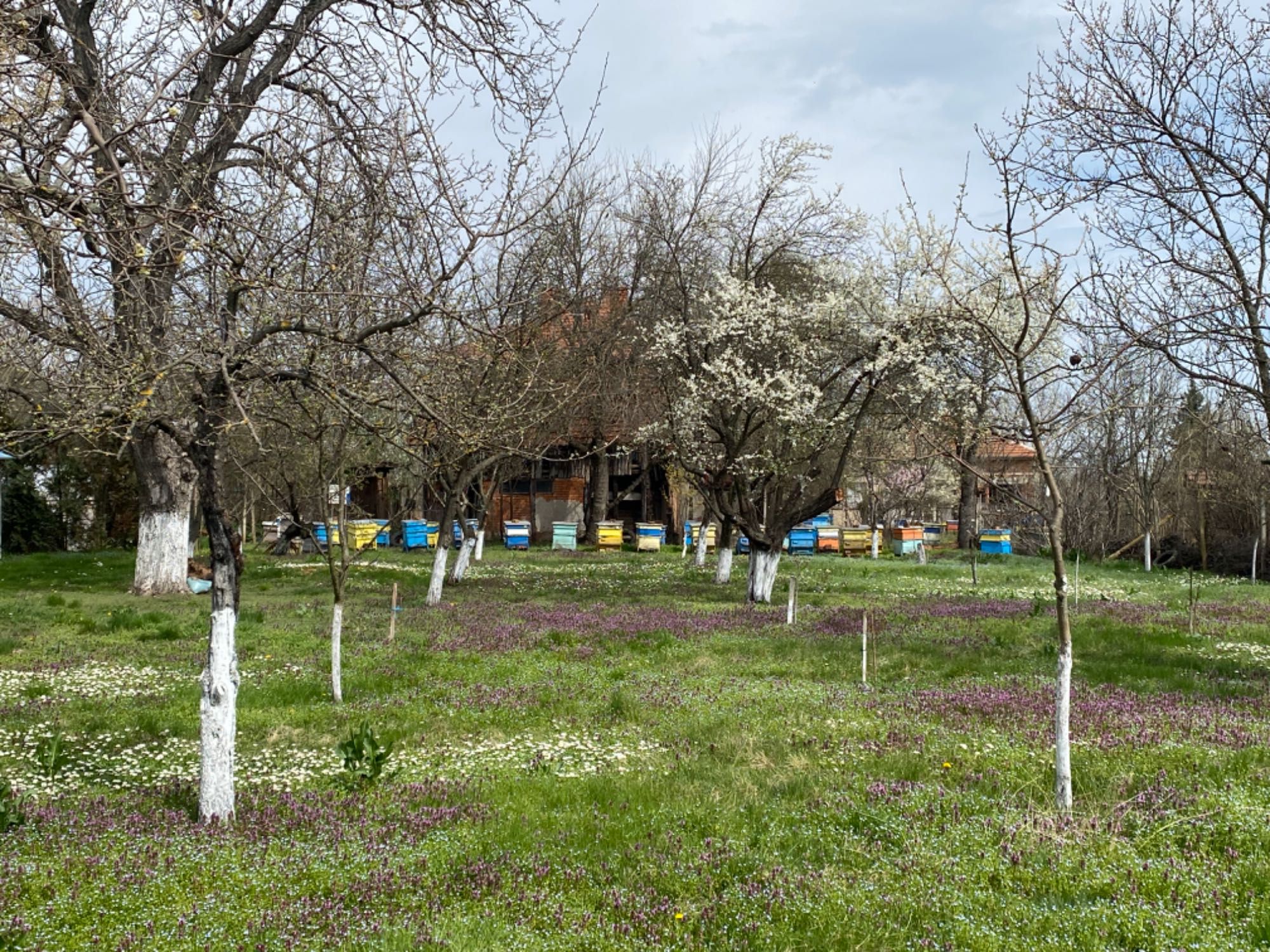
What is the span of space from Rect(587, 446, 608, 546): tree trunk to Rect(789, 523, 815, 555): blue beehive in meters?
8.33

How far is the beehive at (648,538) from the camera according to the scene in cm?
3681

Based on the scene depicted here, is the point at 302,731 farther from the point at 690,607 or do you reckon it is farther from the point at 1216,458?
the point at 1216,458

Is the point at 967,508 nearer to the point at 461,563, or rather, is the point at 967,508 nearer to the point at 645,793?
the point at 461,563

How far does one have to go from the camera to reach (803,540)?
36.4m

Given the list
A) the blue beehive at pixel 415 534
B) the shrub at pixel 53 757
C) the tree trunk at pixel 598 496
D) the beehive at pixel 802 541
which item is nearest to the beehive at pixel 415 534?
the blue beehive at pixel 415 534

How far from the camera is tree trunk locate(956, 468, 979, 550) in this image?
125ft

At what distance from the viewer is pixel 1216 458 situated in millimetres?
32312

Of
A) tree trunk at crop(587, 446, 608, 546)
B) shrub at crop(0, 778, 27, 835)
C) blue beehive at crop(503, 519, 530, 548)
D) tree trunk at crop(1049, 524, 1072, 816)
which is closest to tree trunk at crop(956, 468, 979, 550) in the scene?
tree trunk at crop(587, 446, 608, 546)

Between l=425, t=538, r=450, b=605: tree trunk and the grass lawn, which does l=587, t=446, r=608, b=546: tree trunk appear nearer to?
l=425, t=538, r=450, b=605: tree trunk

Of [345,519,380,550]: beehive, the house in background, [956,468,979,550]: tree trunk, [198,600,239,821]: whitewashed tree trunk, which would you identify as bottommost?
[198,600,239,821]: whitewashed tree trunk

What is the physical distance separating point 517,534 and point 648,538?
5601mm

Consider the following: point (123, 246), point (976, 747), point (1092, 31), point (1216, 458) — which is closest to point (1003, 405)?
point (1216, 458)

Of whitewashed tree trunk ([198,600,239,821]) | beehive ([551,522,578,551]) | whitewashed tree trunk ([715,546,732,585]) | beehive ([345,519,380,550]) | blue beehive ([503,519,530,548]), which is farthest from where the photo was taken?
blue beehive ([503,519,530,548])

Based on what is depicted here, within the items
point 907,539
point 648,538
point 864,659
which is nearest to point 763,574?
point 864,659
